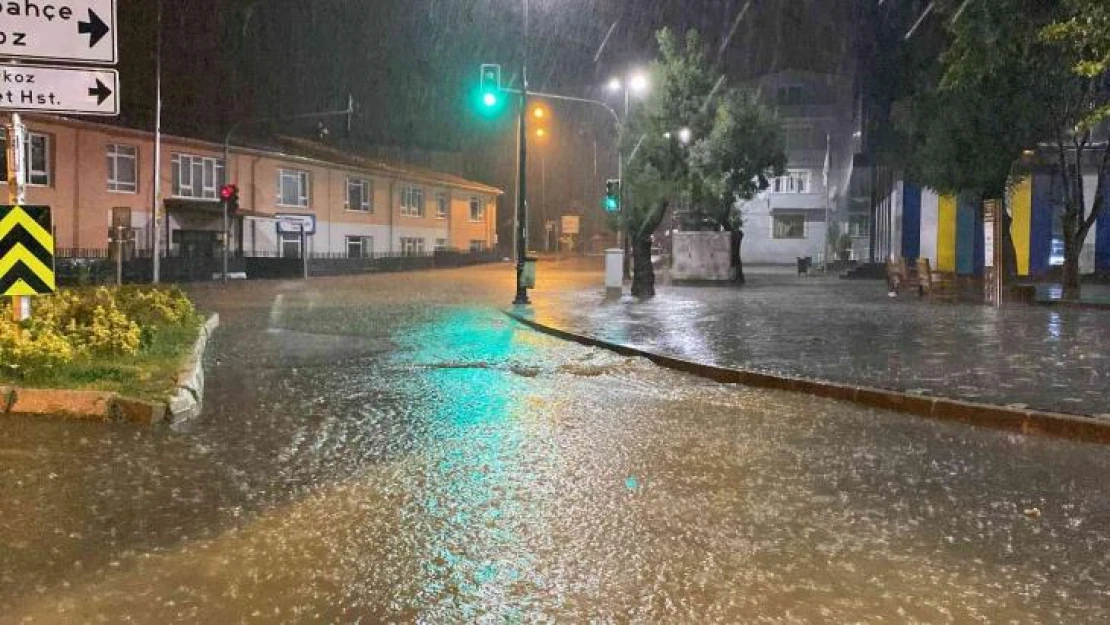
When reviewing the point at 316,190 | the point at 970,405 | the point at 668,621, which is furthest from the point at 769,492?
the point at 316,190

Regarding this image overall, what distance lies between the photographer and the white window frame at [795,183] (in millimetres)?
64375

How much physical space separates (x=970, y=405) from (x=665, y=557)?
5102mm

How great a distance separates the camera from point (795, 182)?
64625 mm

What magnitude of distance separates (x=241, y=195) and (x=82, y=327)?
35665mm

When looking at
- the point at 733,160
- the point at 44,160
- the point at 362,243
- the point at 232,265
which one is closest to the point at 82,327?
the point at 733,160

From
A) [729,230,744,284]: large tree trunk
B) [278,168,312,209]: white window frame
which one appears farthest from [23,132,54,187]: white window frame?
[729,230,744,284]: large tree trunk

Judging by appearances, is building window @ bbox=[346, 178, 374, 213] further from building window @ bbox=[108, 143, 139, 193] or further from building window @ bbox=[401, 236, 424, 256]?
building window @ bbox=[108, 143, 139, 193]

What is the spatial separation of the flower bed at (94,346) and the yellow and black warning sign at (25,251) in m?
0.45

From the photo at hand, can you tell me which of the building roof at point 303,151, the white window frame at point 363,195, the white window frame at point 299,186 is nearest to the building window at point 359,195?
the white window frame at point 363,195

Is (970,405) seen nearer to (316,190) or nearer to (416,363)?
(416,363)

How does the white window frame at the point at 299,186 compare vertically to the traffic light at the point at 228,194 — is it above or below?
above

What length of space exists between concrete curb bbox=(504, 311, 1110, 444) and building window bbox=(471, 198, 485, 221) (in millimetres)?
57449

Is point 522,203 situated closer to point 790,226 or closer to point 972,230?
point 972,230

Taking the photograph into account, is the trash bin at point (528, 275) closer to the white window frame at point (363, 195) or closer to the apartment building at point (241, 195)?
the apartment building at point (241, 195)
